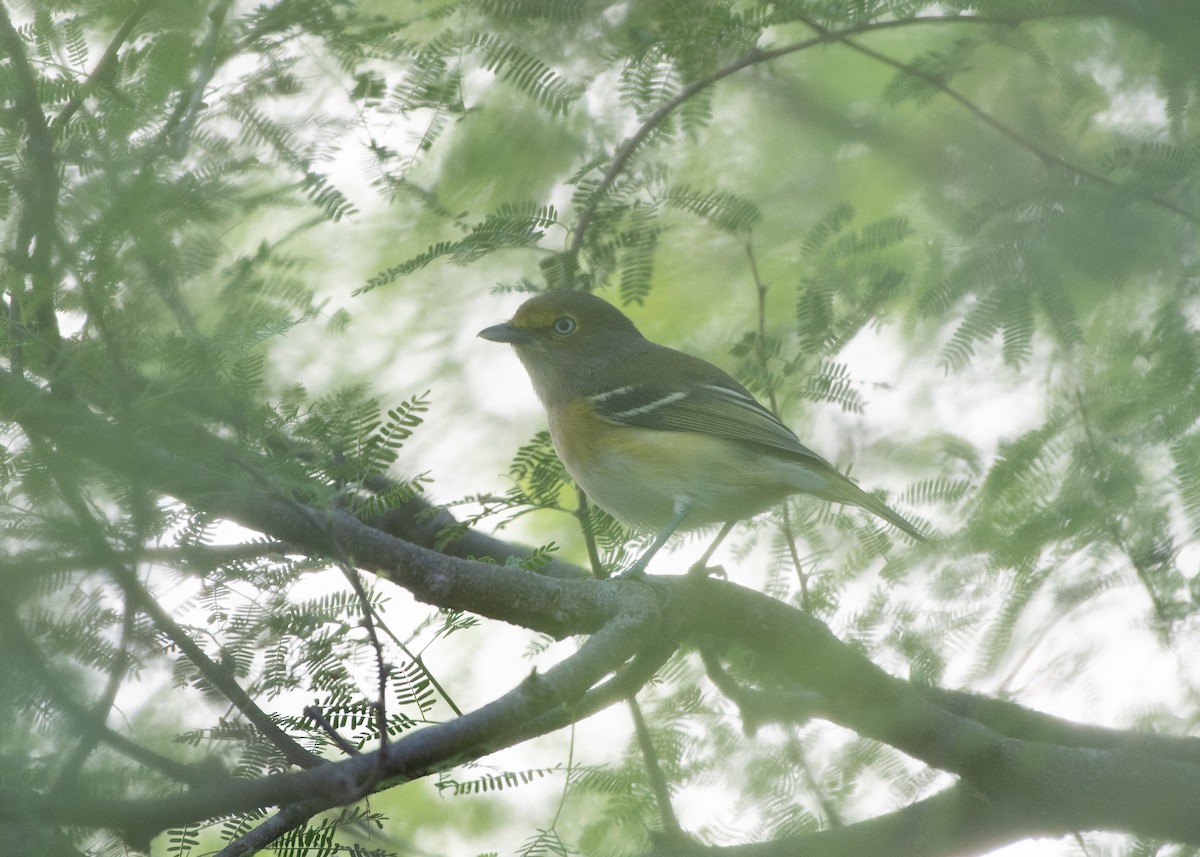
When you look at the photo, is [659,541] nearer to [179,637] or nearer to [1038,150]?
[1038,150]

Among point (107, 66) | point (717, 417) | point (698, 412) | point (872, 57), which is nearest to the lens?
point (107, 66)

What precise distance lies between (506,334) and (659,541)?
1.80 m

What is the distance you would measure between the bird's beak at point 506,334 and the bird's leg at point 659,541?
1463mm

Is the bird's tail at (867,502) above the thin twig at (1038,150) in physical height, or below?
below

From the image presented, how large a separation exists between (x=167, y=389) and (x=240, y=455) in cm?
23

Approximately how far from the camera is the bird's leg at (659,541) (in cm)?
423

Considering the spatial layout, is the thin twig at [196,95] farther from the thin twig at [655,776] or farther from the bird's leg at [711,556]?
the bird's leg at [711,556]

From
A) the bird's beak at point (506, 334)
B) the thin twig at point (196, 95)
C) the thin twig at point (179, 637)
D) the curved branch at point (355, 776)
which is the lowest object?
the curved branch at point (355, 776)

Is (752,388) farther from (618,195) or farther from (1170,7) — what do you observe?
(1170,7)

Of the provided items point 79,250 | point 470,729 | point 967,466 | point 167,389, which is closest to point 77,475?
point 167,389

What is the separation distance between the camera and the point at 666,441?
5242 mm

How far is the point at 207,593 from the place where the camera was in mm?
2871

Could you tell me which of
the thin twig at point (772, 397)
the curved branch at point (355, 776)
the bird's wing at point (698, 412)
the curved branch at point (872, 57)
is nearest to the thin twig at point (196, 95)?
the curved branch at point (872, 57)

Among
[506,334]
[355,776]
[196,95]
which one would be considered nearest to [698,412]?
[506,334]
